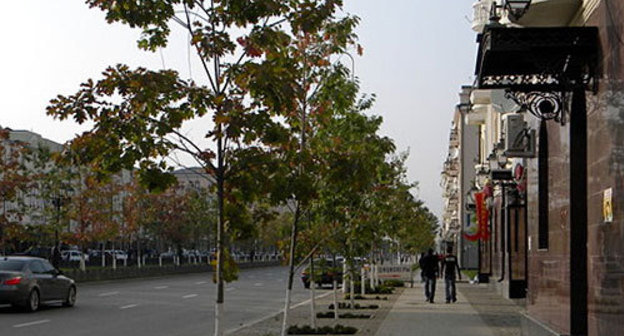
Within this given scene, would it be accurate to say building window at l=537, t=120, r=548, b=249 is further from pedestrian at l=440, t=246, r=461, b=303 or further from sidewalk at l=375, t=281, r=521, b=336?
pedestrian at l=440, t=246, r=461, b=303

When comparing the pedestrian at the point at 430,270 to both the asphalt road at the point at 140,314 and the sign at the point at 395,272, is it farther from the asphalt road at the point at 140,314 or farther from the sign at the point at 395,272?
the sign at the point at 395,272

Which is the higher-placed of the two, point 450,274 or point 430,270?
point 430,270

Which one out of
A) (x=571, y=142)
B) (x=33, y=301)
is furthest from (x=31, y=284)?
(x=571, y=142)

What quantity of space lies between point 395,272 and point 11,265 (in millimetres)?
24527

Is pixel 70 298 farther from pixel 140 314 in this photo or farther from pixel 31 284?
pixel 140 314

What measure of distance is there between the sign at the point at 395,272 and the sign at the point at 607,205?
35.1 meters

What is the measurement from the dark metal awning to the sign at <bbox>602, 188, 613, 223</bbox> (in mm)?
1550

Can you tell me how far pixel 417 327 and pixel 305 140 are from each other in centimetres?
561

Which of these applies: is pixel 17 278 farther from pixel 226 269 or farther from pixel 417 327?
pixel 226 269

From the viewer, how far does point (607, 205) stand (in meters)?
9.65

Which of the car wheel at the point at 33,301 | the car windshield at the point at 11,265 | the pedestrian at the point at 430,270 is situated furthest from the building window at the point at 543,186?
the car windshield at the point at 11,265

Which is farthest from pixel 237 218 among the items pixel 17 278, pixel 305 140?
pixel 17 278

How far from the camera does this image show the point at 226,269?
10.6 meters

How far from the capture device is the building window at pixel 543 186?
1426 cm
